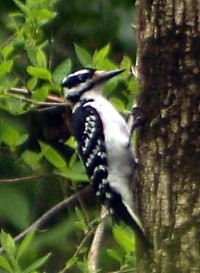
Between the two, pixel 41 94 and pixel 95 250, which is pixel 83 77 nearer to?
pixel 41 94

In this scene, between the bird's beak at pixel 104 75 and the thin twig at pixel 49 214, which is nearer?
the bird's beak at pixel 104 75

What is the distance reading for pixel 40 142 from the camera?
642 centimetres

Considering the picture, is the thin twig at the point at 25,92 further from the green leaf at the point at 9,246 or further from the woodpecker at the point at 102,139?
the green leaf at the point at 9,246

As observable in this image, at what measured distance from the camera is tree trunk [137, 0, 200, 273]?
5.12 meters

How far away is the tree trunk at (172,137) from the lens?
5121 mm

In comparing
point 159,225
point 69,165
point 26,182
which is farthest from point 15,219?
point 159,225

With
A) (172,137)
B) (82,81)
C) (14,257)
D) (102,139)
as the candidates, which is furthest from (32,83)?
(172,137)

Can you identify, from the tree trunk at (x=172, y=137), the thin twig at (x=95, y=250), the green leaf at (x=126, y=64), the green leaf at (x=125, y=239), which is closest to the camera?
the tree trunk at (x=172, y=137)

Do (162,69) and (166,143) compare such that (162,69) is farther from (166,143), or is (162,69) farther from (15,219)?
(15,219)

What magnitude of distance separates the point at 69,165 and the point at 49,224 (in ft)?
3.55

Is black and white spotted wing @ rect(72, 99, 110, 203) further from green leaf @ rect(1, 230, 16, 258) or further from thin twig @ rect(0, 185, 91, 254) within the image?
green leaf @ rect(1, 230, 16, 258)

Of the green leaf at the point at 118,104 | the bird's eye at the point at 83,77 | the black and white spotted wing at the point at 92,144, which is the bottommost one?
the black and white spotted wing at the point at 92,144

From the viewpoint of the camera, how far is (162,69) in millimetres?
5266

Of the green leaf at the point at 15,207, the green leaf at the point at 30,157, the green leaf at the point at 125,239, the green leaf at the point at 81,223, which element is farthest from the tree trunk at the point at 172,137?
the green leaf at the point at 15,207
